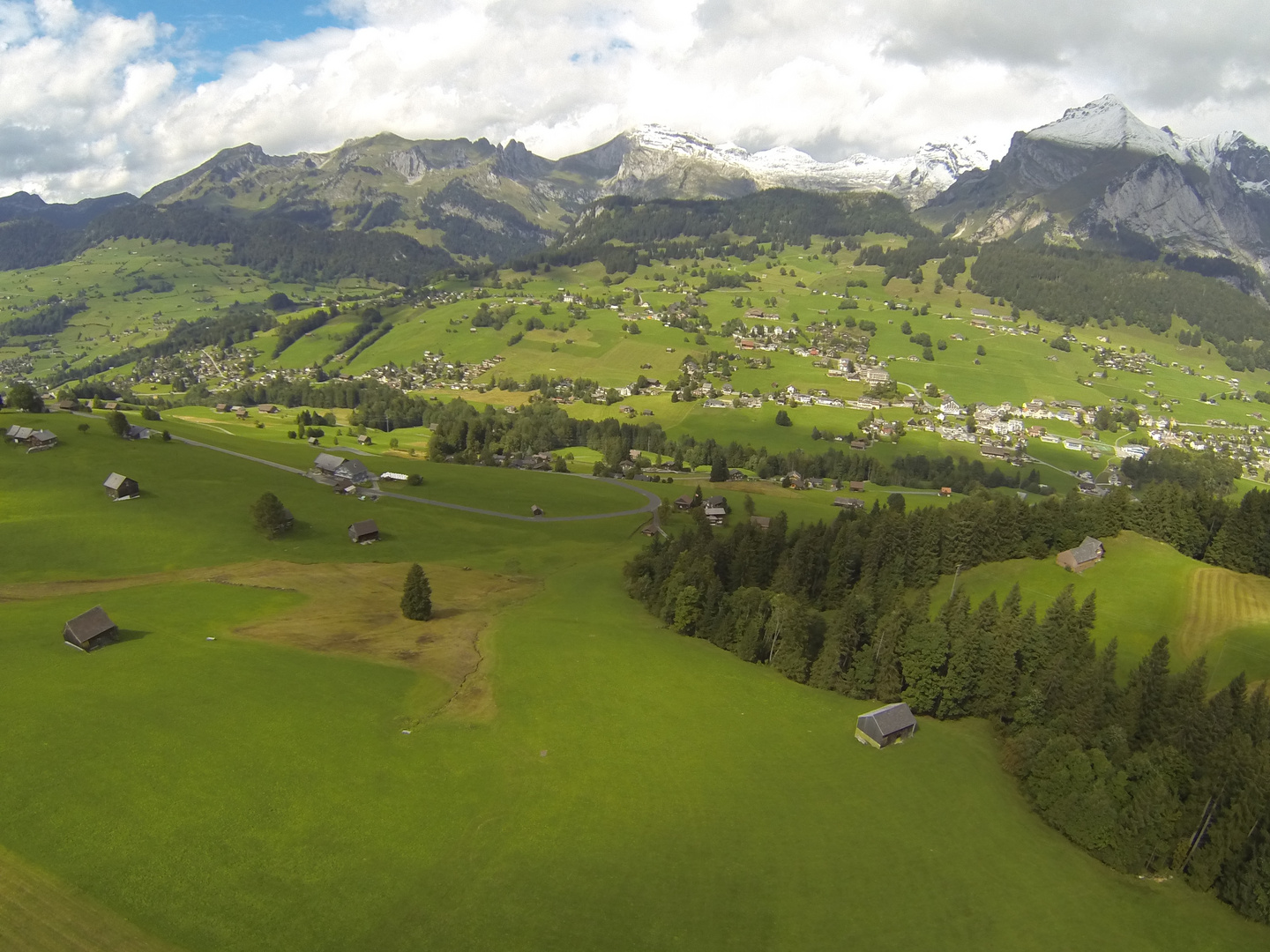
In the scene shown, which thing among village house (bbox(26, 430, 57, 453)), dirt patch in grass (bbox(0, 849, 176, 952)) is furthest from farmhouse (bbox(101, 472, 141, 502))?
dirt patch in grass (bbox(0, 849, 176, 952))

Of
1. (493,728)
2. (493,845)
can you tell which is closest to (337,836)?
(493,845)

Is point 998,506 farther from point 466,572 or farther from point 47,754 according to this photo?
point 47,754

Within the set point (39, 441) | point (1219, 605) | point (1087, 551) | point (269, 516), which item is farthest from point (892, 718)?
point (39, 441)

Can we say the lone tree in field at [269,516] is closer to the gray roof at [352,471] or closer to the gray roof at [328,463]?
the gray roof at [352,471]

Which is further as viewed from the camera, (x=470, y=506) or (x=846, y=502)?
(x=846, y=502)

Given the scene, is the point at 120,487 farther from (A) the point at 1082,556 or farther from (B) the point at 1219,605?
(B) the point at 1219,605

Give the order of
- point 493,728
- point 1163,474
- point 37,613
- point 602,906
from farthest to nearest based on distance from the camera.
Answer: point 1163,474, point 37,613, point 493,728, point 602,906
